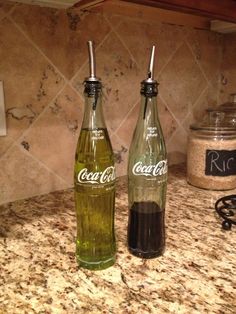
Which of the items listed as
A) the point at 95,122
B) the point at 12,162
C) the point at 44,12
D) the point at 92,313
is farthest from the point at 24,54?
the point at 92,313

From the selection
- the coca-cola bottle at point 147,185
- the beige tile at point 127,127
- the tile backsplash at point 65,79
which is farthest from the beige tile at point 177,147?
the coca-cola bottle at point 147,185

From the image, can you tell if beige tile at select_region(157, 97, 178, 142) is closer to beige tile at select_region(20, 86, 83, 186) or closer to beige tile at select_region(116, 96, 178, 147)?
beige tile at select_region(116, 96, 178, 147)

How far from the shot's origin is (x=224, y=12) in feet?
2.18

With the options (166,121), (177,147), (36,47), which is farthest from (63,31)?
(177,147)

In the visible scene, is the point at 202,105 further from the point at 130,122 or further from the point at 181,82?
the point at 130,122

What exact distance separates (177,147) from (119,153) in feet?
0.87

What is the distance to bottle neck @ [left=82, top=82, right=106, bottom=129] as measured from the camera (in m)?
0.43

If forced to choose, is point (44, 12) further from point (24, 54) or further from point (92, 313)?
point (92, 313)

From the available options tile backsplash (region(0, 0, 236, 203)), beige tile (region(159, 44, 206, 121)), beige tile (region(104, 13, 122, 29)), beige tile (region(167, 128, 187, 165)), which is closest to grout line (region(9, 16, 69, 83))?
tile backsplash (region(0, 0, 236, 203))

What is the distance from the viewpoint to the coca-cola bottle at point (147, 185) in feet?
1.60

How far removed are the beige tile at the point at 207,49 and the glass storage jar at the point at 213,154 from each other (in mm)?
307

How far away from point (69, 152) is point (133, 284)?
1.50ft

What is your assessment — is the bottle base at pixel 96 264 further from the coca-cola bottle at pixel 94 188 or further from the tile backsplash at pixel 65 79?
the tile backsplash at pixel 65 79

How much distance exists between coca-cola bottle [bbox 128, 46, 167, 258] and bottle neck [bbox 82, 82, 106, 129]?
7cm
